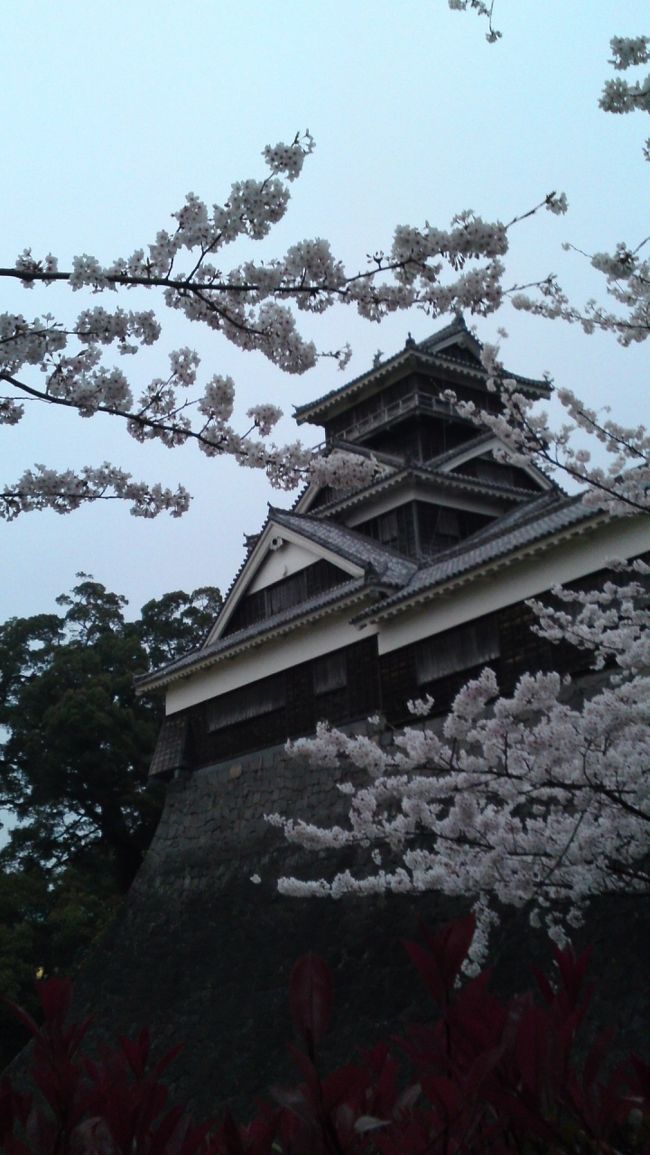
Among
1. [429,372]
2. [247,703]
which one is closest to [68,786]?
[247,703]

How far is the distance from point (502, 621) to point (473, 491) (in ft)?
19.3

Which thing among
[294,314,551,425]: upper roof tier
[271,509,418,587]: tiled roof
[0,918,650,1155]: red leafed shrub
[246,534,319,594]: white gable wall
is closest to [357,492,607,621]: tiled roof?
[271,509,418,587]: tiled roof

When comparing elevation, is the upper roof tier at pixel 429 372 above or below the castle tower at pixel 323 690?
above

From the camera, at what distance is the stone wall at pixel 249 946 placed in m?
9.12

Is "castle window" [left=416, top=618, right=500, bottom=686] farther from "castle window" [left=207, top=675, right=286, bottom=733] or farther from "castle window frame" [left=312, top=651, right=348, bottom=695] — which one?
"castle window" [left=207, top=675, right=286, bottom=733]

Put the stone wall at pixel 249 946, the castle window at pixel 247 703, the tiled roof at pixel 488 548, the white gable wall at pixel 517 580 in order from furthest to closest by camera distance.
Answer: the castle window at pixel 247 703
the tiled roof at pixel 488 548
the white gable wall at pixel 517 580
the stone wall at pixel 249 946

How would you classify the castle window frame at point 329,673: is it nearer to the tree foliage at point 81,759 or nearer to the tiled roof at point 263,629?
the tiled roof at point 263,629

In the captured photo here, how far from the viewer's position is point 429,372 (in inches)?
769

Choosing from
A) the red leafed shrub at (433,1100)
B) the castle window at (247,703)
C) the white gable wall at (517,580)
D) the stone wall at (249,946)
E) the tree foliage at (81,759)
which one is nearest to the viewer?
the red leafed shrub at (433,1100)

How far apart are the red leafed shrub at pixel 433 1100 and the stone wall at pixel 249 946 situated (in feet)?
21.3

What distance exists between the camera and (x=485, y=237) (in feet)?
14.6

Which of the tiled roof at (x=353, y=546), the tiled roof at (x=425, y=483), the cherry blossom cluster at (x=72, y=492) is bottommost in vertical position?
the cherry blossom cluster at (x=72, y=492)

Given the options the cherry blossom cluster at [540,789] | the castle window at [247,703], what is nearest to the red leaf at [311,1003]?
the cherry blossom cluster at [540,789]

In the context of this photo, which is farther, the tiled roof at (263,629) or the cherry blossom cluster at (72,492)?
the tiled roof at (263,629)
